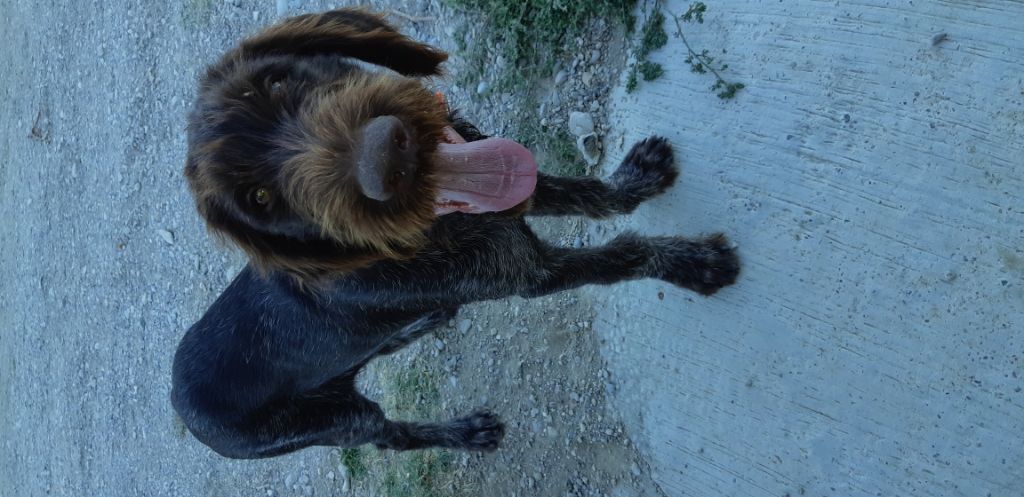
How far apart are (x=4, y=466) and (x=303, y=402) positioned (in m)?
7.49

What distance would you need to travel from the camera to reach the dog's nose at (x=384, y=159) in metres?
2.21

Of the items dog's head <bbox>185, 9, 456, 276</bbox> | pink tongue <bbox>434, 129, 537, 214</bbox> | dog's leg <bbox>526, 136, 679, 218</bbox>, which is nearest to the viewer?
dog's head <bbox>185, 9, 456, 276</bbox>

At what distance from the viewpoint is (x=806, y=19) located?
321cm

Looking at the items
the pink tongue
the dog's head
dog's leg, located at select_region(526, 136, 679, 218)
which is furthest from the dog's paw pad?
the dog's head

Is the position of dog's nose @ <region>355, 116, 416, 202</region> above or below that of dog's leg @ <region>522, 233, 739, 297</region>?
above

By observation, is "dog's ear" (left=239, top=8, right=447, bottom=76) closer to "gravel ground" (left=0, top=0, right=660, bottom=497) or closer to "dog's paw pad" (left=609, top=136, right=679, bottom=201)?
"dog's paw pad" (left=609, top=136, right=679, bottom=201)

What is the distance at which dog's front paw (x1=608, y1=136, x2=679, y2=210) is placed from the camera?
12.1 feet

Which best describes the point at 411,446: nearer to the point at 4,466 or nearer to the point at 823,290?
the point at 823,290

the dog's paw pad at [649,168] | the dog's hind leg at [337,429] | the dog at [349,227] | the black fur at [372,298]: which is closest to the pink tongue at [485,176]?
the dog at [349,227]

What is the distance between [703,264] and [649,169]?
0.57m

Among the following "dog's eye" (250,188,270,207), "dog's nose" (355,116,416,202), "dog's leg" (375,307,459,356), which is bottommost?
"dog's leg" (375,307,459,356)

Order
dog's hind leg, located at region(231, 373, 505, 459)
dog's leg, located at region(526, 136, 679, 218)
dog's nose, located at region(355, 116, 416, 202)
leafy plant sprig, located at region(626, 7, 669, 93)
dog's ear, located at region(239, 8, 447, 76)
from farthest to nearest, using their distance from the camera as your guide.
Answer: dog's hind leg, located at region(231, 373, 505, 459) < leafy plant sprig, located at region(626, 7, 669, 93) < dog's leg, located at region(526, 136, 679, 218) < dog's ear, located at region(239, 8, 447, 76) < dog's nose, located at region(355, 116, 416, 202)

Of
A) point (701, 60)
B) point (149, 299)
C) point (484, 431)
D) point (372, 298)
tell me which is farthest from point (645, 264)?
point (149, 299)

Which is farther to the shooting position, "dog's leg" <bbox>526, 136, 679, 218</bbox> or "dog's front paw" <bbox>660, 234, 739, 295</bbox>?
"dog's leg" <bbox>526, 136, 679, 218</bbox>
